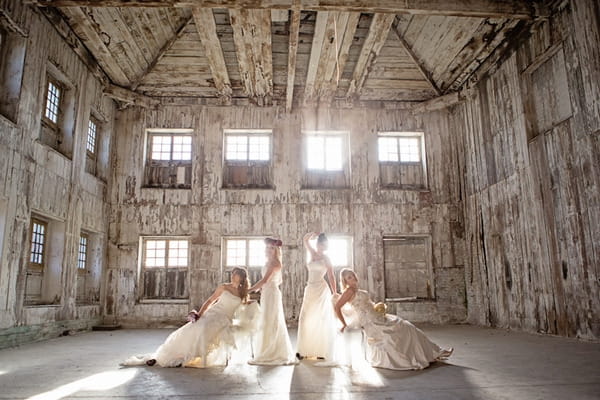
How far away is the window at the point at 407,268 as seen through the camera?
11039mm

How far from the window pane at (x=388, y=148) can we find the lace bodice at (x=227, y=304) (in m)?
7.39

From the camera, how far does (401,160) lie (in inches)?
466

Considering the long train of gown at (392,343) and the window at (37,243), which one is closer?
the long train of gown at (392,343)

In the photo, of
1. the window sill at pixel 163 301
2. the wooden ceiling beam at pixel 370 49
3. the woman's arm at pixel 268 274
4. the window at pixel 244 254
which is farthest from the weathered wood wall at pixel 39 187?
the wooden ceiling beam at pixel 370 49

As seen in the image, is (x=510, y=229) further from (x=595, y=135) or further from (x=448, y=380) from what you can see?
(x=448, y=380)

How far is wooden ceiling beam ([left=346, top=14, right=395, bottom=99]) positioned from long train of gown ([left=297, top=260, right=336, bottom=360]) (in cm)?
554

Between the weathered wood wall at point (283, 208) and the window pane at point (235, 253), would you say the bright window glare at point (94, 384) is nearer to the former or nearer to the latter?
the weathered wood wall at point (283, 208)

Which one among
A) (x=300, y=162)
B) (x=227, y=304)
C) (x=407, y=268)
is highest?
(x=300, y=162)

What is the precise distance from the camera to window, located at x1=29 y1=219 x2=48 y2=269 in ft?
26.2

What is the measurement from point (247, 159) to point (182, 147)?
1843mm

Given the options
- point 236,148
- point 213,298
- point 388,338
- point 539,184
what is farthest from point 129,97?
point 539,184

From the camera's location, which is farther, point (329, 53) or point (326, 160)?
point (326, 160)

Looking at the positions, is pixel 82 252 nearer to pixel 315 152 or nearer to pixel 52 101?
pixel 52 101

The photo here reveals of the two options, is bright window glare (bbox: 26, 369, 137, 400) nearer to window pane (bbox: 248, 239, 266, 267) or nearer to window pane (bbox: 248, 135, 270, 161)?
window pane (bbox: 248, 239, 266, 267)
